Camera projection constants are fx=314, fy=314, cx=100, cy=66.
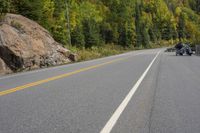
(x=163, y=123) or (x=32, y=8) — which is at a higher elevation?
(x=32, y=8)

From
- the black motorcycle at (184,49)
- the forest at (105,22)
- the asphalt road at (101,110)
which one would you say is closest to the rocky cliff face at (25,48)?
the forest at (105,22)

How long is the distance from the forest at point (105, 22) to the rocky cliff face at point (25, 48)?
4016 mm

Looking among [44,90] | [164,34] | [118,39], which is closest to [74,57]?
[44,90]

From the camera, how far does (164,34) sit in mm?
138250

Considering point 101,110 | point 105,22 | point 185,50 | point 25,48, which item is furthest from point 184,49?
point 105,22

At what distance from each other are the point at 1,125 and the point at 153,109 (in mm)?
3206

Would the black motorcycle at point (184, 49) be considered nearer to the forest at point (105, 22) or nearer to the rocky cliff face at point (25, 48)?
the forest at point (105, 22)

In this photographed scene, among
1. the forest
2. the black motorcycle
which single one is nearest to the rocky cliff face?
the forest

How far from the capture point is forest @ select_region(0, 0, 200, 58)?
4300cm

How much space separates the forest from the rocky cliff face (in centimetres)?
402

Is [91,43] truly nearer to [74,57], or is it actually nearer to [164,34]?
[74,57]

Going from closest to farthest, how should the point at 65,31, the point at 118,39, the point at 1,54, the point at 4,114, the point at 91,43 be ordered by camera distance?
the point at 4,114 < the point at 1,54 < the point at 65,31 < the point at 91,43 < the point at 118,39

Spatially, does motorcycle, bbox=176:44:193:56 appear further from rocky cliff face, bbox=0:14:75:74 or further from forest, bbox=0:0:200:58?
rocky cliff face, bbox=0:14:75:74

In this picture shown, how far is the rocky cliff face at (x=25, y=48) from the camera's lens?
2159cm
